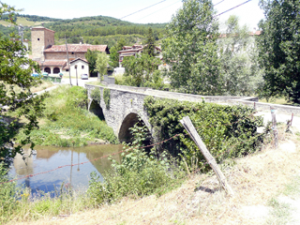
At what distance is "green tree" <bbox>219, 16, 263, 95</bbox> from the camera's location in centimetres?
1760

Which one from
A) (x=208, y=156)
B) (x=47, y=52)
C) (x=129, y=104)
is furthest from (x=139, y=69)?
(x=47, y=52)

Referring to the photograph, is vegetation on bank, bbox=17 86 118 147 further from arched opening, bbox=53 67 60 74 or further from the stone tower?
the stone tower

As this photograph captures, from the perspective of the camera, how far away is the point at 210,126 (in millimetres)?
6176

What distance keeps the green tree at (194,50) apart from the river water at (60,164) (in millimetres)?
7516

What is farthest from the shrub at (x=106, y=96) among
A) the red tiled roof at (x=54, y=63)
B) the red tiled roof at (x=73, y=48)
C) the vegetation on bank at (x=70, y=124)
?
the red tiled roof at (x=73, y=48)

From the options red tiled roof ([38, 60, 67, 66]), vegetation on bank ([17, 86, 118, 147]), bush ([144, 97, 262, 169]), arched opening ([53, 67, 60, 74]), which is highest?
red tiled roof ([38, 60, 67, 66])

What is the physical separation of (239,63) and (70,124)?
14771 millimetres

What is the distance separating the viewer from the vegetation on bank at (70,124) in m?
17.8

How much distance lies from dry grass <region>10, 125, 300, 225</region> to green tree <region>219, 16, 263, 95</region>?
1332cm

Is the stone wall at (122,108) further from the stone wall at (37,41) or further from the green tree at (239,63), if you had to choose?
the stone wall at (37,41)

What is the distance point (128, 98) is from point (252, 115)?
8528 mm

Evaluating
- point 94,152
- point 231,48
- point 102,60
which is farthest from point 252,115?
point 102,60

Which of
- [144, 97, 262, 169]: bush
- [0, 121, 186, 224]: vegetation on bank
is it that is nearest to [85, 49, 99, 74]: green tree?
[144, 97, 262, 169]: bush

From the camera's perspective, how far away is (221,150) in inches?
195
